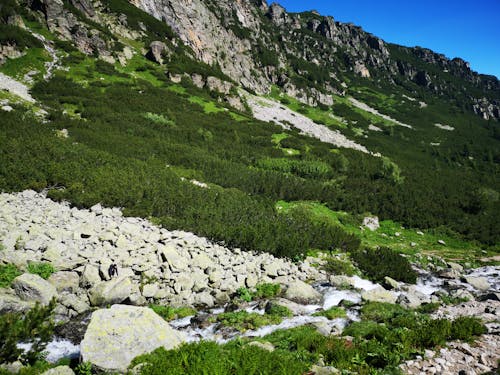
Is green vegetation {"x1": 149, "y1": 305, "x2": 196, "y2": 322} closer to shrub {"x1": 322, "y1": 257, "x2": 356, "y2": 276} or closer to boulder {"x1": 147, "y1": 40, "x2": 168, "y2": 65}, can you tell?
shrub {"x1": 322, "y1": 257, "x2": 356, "y2": 276}

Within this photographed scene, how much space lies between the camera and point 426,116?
355ft

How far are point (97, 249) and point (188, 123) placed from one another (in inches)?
1049

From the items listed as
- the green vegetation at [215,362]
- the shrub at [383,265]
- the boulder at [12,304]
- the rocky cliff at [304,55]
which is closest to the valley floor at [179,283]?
the boulder at [12,304]

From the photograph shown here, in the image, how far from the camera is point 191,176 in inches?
916

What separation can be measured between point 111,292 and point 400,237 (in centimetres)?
1974

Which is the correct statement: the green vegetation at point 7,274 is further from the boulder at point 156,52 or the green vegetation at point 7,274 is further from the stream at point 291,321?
the boulder at point 156,52

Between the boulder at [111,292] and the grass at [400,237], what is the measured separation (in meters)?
13.4

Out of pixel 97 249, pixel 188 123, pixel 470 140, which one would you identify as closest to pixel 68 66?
pixel 188 123

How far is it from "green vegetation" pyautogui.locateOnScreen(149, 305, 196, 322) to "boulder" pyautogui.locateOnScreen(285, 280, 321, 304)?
3.75 metres

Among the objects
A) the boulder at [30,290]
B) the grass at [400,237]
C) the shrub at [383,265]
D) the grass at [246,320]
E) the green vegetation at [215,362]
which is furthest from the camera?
the grass at [400,237]

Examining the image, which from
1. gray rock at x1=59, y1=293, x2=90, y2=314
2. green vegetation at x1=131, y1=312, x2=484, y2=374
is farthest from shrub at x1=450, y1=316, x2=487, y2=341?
gray rock at x1=59, y1=293, x2=90, y2=314

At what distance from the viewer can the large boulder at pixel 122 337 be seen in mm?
6945

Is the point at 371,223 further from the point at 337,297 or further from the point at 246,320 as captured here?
the point at 246,320

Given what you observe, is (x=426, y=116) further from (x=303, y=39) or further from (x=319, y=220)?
(x=319, y=220)
